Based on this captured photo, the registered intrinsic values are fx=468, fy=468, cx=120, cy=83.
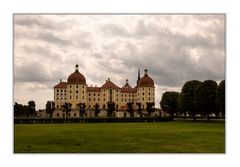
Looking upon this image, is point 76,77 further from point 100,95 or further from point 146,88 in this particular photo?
point 100,95

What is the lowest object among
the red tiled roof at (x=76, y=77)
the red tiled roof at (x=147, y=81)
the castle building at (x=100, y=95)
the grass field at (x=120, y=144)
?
the grass field at (x=120, y=144)

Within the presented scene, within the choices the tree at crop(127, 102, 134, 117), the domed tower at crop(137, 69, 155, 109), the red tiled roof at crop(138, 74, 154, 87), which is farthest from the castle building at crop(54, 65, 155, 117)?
the red tiled roof at crop(138, 74, 154, 87)

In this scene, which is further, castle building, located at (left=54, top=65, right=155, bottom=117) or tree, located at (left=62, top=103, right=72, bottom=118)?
tree, located at (left=62, top=103, right=72, bottom=118)

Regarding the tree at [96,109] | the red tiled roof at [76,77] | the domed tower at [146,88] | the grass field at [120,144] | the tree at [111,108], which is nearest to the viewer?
the grass field at [120,144]

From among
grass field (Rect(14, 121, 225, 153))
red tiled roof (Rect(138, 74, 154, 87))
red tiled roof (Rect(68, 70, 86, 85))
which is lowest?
grass field (Rect(14, 121, 225, 153))

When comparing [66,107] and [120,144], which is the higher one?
[66,107]

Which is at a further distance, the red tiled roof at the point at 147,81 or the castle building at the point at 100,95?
the castle building at the point at 100,95

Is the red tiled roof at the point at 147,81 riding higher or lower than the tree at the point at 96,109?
higher

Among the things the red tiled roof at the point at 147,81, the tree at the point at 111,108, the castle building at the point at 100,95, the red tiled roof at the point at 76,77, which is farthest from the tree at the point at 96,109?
the red tiled roof at the point at 76,77

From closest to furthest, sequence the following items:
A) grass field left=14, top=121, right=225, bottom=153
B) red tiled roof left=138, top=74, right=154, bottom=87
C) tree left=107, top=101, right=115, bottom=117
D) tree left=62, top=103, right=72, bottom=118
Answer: grass field left=14, top=121, right=225, bottom=153 → red tiled roof left=138, top=74, right=154, bottom=87 → tree left=62, top=103, right=72, bottom=118 → tree left=107, top=101, right=115, bottom=117

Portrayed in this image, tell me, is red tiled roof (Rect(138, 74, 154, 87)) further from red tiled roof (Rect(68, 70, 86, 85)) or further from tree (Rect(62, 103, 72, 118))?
tree (Rect(62, 103, 72, 118))

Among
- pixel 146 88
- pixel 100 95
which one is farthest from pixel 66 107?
pixel 146 88

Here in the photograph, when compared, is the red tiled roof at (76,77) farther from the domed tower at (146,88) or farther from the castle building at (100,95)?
the domed tower at (146,88)
